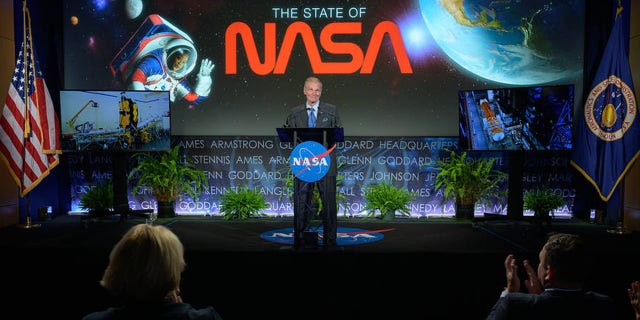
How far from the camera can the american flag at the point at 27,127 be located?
20.1 ft

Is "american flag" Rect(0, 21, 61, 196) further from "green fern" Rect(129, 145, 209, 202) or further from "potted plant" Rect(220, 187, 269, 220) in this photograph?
"potted plant" Rect(220, 187, 269, 220)

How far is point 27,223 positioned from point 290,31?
15.0 ft

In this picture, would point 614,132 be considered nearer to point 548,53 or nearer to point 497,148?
point 497,148

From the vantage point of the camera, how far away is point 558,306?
2.11 meters

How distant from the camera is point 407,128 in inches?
306

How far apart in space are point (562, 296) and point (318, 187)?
3.28m

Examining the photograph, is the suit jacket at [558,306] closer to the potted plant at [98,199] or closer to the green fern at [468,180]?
the green fern at [468,180]

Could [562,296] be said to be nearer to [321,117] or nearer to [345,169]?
[321,117]

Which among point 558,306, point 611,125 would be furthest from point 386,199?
point 558,306

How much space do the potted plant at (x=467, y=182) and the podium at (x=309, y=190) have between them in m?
2.58

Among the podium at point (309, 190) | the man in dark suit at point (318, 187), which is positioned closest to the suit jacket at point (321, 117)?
the man in dark suit at point (318, 187)

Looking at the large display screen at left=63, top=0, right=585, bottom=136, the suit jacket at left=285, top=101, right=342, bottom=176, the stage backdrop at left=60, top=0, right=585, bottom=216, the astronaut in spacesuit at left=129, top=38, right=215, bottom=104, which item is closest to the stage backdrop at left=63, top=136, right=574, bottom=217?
the stage backdrop at left=60, top=0, right=585, bottom=216

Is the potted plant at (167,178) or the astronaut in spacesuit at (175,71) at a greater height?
the astronaut in spacesuit at (175,71)

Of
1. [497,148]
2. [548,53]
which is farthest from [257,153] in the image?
[548,53]
